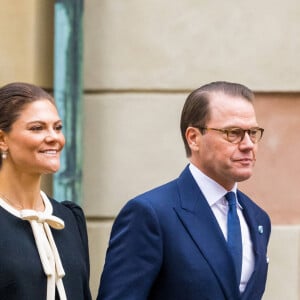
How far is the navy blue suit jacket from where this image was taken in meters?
4.55

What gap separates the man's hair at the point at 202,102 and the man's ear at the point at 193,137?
25 mm

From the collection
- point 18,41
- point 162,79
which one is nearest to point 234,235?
point 162,79

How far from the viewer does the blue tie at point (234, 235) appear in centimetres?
464

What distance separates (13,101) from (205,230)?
3.05 feet

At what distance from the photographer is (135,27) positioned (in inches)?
292

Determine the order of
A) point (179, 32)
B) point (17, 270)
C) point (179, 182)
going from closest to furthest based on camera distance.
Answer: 1. point (17, 270)
2. point (179, 182)
3. point (179, 32)

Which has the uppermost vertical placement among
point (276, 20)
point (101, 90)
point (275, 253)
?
point (276, 20)

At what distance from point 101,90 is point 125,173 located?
1.81ft

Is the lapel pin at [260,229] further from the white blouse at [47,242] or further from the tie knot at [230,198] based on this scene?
the white blouse at [47,242]

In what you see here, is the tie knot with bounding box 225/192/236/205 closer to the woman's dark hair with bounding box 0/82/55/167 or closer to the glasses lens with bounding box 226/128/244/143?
the glasses lens with bounding box 226/128/244/143

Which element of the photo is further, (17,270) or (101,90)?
(101,90)

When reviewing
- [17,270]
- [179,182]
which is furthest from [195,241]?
[17,270]

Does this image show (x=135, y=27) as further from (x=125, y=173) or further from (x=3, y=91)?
(x=3, y=91)

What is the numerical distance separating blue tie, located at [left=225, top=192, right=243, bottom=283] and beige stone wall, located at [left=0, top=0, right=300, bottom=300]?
2683mm
